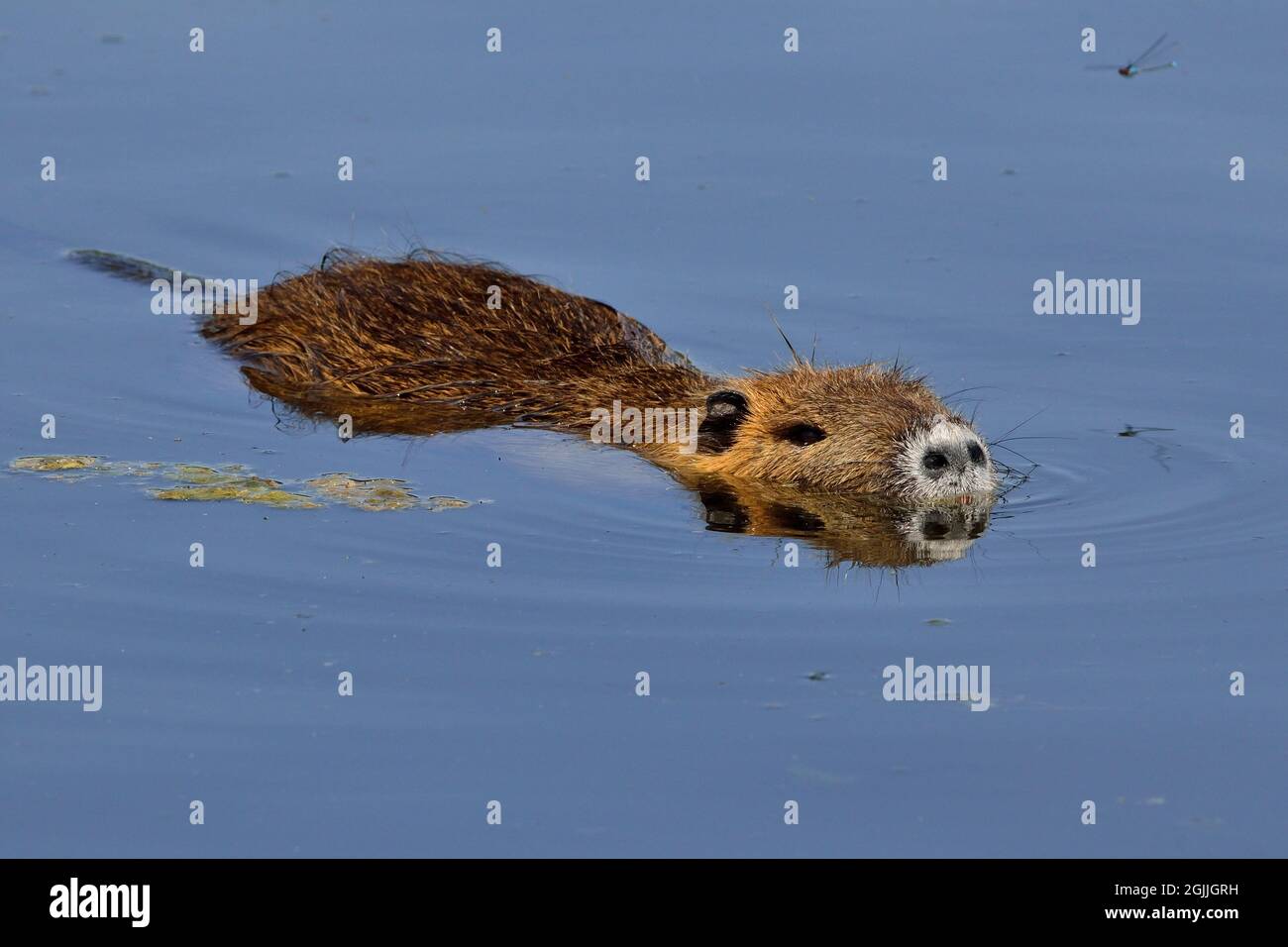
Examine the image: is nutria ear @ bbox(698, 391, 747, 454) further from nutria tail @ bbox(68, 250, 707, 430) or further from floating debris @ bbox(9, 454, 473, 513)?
floating debris @ bbox(9, 454, 473, 513)

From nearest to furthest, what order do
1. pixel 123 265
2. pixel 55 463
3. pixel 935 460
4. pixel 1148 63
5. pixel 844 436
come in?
1. pixel 935 460
2. pixel 844 436
3. pixel 55 463
4. pixel 123 265
5. pixel 1148 63

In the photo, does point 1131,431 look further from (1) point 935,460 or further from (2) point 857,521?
(2) point 857,521

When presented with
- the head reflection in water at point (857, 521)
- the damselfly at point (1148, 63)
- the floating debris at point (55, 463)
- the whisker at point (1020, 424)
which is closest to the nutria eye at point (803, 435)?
the head reflection in water at point (857, 521)

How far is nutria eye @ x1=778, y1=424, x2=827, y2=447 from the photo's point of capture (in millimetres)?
9398

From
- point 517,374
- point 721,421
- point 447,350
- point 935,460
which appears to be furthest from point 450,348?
point 935,460

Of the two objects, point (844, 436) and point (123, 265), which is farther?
point (123, 265)

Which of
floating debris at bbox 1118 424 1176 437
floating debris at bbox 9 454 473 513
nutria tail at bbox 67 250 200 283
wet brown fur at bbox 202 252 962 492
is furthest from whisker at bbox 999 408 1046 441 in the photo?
nutria tail at bbox 67 250 200 283

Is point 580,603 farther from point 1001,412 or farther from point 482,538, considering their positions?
point 1001,412

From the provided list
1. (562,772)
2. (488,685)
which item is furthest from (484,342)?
(562,772)

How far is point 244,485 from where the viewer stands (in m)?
9.13

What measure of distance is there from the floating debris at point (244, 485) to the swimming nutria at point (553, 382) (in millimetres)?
843

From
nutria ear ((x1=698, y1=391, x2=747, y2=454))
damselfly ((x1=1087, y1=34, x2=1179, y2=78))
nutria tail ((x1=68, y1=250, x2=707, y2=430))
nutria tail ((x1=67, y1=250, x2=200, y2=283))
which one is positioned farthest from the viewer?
damselfly ((x1=1087, y1=34, x2=1179, y2=78))

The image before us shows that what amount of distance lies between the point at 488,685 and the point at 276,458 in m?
2.90

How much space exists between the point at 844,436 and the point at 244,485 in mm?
2556
